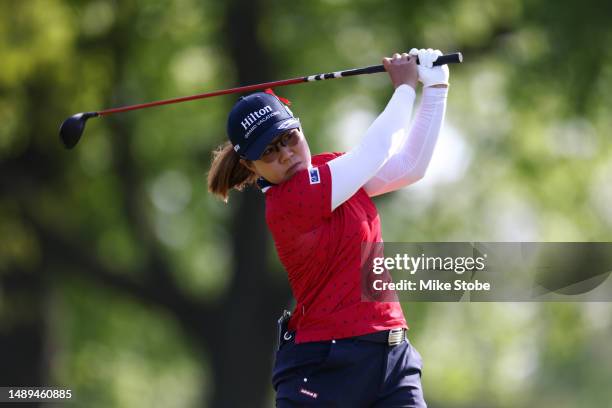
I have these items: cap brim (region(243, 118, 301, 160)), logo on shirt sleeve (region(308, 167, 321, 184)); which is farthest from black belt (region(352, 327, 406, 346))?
cap brim (region(243, 118, 301, 160))

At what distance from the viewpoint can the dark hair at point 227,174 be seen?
185 inches

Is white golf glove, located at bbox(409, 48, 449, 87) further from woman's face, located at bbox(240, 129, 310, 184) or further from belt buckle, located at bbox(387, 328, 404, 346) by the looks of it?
belt buckle, located at bbox(387, 328, 404, 346)

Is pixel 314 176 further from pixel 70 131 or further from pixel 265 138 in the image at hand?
pixel 70 131

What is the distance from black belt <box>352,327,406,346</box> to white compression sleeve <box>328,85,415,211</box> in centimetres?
49

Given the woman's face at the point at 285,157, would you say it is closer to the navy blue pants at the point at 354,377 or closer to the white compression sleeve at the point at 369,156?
the white compression sleeve at the point at 369,156

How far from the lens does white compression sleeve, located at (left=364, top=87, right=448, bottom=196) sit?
15.0 ft

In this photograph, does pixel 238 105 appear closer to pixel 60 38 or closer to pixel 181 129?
pixel 60 38

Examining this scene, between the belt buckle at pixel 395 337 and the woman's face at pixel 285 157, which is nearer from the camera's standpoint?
the belt buckle at pixel 395 337

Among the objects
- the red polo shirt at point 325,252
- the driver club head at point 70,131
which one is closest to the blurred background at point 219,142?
the driver club head at point 70,131

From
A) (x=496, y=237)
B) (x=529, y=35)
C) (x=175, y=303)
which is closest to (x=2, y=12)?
(x=175, y=303)

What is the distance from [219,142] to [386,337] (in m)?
10.4

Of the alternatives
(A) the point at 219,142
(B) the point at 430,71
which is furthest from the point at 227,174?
(A) the point at 219,142

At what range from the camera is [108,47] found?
14992 mm

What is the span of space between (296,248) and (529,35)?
35.3ft
